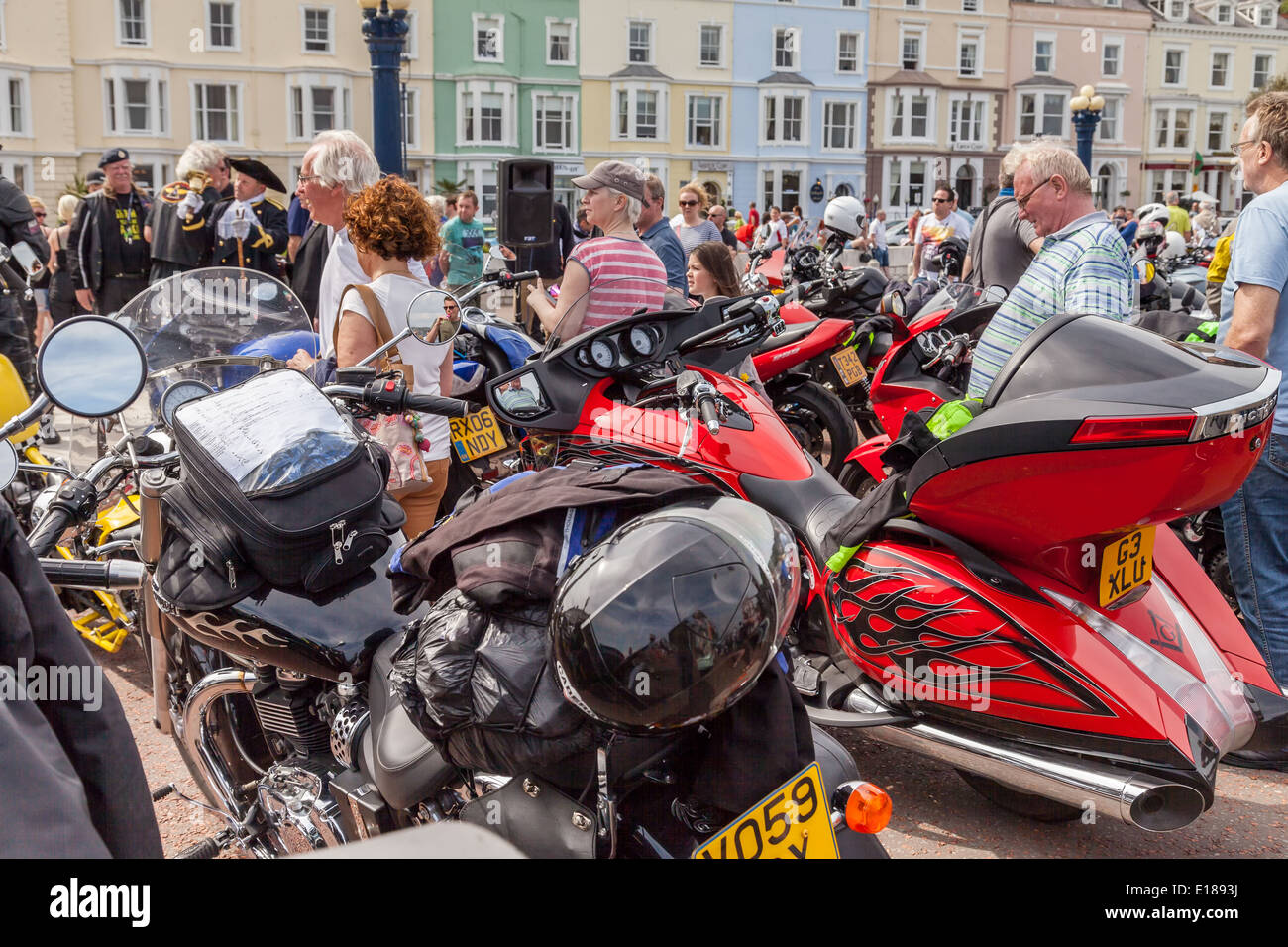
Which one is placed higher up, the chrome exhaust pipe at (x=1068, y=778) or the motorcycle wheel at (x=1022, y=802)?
the chrome exhaust pipe at (x=1068, y=778)

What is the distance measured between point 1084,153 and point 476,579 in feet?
94.9

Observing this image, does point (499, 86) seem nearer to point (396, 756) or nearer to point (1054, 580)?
point (1054, 580)

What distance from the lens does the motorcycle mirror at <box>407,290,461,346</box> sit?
2.76 m

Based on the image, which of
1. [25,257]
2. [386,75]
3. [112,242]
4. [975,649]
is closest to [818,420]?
[975,649]

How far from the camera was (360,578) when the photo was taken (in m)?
2.43

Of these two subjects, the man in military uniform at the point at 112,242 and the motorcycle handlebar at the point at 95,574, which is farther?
the man in military uniform at the point at 112,242

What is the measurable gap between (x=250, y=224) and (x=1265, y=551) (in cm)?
637

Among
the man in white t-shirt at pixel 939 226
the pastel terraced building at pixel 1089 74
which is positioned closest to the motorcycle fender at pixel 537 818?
the man in white t-shirt at pixel 939 226

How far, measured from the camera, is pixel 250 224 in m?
7.67

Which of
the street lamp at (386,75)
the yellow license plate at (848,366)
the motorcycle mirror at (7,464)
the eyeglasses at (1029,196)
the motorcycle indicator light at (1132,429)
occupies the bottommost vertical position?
the yellow license plate at (848,366)

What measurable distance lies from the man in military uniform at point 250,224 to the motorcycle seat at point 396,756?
595 centimetres

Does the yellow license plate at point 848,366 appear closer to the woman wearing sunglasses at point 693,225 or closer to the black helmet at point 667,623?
the woman wearing sunglasses at point 693,225

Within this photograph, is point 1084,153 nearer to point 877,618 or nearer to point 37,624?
point 877,618

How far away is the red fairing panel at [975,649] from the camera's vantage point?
8.66ft
